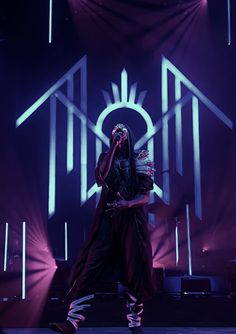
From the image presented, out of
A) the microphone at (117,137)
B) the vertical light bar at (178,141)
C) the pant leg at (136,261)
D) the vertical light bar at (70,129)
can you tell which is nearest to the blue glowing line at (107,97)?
the vertical light bar at (70,129)

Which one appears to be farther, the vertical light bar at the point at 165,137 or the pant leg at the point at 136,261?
the vertical light bar at the point at 165,137

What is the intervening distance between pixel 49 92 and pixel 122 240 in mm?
4943

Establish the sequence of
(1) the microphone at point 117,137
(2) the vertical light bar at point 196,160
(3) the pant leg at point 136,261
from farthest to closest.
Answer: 1. (2) the vertical light bar at point 196,160
2. (1) the microphone at point 117,137
3. (3) the pant leg at point 136,261

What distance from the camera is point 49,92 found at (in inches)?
320

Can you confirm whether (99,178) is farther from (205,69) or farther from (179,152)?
(205,69)

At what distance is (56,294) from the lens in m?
5.76

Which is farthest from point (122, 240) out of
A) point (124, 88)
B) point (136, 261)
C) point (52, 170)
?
point (124, 88)

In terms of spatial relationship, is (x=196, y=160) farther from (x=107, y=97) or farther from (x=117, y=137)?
→ (x=117, y=137)

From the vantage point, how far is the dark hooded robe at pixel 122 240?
354 centimetres

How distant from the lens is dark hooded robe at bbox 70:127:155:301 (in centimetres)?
354

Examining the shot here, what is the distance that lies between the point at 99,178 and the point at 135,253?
596 millimetres

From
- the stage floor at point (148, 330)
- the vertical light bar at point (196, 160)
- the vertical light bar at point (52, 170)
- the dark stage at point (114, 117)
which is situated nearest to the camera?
the stage floor at point (148, 330)

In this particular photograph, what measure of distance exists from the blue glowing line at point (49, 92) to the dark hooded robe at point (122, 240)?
178 inches

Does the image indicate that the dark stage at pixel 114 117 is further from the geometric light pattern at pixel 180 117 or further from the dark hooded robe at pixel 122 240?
the dark hooded robe at pixel 122 240
